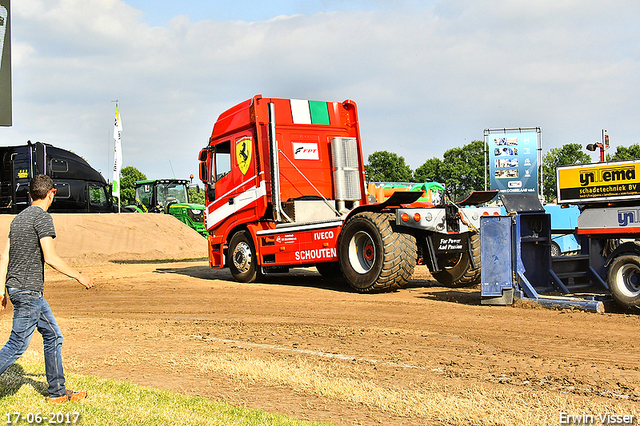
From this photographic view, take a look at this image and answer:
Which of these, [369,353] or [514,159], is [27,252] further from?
[514,159]

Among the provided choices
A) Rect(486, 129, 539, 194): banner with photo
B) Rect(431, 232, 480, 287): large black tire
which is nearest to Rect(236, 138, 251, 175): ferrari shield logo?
Rect(431, 232, 480, 287): large black tire

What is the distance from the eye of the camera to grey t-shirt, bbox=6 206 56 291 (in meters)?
5.04

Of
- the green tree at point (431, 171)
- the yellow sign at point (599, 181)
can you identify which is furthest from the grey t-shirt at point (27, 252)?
the green tree at point (431, 171)

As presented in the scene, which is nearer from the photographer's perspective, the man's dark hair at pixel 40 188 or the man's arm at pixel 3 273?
the man's arm at pixel 3 273

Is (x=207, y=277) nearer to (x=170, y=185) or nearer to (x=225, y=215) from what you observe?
(x=225, y=215)

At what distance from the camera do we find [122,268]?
1931 cm

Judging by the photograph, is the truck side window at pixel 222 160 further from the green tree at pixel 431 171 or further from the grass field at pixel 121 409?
the green tree at pixel 431 171

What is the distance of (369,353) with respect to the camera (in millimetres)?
6859

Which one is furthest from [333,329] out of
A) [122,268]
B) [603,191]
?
[122,268]

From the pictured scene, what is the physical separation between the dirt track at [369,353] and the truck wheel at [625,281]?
0.84ft

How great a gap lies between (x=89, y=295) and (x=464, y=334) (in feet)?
27.1

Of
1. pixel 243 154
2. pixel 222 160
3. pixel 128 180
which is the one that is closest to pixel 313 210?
pixel 243 154

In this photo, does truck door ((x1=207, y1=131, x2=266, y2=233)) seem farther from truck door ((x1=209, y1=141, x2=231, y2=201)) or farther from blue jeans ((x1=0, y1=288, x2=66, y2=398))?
blue jeans ((x1=0, y1=288, x2=66, y2=398))

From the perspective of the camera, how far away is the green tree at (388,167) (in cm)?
6881
